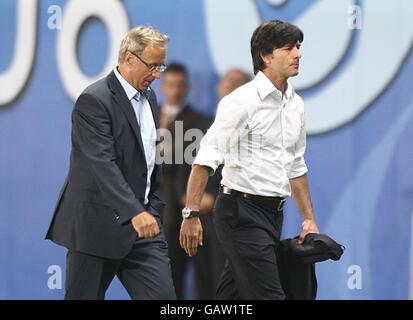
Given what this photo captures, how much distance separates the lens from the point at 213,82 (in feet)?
17.7

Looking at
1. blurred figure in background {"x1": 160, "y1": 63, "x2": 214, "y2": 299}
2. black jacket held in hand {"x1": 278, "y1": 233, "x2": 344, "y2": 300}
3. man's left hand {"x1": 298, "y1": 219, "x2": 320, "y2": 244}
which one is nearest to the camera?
black jacket held in hand {"x1": 278, "y1": 233, "x2": 344, "y2": 300}

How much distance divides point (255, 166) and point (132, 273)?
744 millimetres

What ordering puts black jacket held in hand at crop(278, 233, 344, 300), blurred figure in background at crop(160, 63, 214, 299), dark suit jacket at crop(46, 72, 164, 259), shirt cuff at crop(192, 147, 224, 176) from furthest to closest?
1. blurred figure in background at crop(160, 63, 214, 299)
2. black jacket held in hand at crop(278, 233, 344, 300)
3. shirt cuff at crop(192, 147, 224, 176)
4. dark suit jacket at crop(46, 72, 164, 259)

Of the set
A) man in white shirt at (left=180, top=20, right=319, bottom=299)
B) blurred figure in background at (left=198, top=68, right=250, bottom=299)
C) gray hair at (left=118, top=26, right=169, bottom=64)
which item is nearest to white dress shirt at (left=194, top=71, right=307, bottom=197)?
man in white shirt at (left=180, top=20, right=319, bottom=299)

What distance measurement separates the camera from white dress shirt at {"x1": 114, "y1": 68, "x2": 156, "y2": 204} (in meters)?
4.15

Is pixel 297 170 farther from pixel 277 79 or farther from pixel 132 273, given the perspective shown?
pixel 132 273

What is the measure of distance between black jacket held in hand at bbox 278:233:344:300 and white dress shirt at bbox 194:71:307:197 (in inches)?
10.4

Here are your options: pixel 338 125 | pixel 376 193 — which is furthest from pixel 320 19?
pixel 376 193

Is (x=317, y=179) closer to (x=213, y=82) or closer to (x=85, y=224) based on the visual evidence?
(x=213, y=82)

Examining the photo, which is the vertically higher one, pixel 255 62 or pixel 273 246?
pixel 255 62

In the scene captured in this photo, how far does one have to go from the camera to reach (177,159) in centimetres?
539

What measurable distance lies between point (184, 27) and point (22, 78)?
38.9 inches

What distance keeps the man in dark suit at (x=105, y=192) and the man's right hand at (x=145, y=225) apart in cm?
10

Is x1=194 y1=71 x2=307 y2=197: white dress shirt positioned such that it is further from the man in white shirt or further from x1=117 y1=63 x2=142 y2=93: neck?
x1=117 y1=63 x2=142 y2=93: neck
